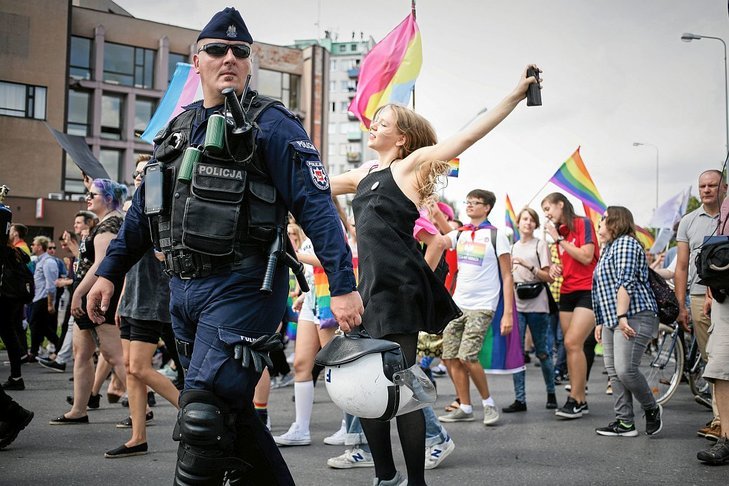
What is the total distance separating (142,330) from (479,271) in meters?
3.30

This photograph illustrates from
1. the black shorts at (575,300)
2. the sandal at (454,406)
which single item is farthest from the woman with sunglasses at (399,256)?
the black shorts at (575,300)

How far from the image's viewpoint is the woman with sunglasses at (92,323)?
641 cm

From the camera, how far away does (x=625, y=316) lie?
675 cm

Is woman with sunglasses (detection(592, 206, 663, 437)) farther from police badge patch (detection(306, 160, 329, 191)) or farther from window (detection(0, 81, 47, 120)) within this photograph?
window (detection(0, 81, 47, 120))

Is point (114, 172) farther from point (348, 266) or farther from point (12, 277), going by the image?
point (348, 266)

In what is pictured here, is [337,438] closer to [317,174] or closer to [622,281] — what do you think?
[622,281]

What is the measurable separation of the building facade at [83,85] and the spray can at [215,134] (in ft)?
121

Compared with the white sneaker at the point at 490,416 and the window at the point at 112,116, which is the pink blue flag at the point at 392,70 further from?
the window at the point at 112,116

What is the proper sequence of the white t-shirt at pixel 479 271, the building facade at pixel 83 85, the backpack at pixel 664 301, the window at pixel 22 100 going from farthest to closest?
the window at pixel 22 100, the building facade at pixel 83 85, the white t-shirt at pixel 479 271, the backpack at pixel 664 301

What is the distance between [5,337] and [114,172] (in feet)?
136

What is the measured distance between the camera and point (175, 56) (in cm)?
5034

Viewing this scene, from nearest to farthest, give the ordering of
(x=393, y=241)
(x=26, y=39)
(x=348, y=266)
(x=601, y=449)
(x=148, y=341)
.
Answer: (x=348, y=266) → (x=393, y=241) → (x=148, y=341) → (x=601, y=449) → (x=26, y=39)

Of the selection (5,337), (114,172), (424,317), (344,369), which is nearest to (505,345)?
(424,317)

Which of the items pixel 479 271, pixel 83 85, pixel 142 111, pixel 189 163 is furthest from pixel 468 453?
pixel 142 111
